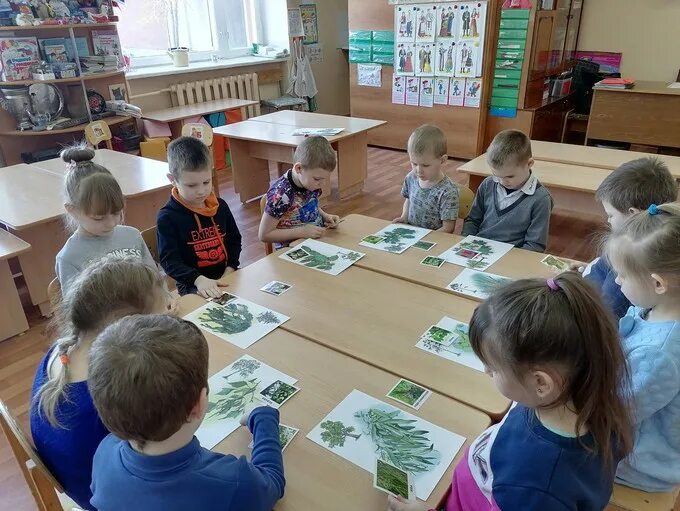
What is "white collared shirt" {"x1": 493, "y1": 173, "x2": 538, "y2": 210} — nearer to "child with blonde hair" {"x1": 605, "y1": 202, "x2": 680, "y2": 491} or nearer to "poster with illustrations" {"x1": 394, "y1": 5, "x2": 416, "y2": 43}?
"child with blonde hair" {"x1": 605, "y1": 202, "x2": 680, "y2": 491}

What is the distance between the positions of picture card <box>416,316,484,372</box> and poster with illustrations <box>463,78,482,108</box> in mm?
4342

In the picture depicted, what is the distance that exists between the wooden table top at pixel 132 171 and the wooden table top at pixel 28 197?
11 cm

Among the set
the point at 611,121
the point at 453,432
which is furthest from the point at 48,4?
the point at 611,121

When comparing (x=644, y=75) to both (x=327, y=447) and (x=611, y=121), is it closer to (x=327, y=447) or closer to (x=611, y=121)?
(x=611, y=121)

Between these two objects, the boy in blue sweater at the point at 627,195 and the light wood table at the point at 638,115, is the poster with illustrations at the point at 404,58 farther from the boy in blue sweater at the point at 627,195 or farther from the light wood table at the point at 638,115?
the boy in blue sweater at the point at 627,195

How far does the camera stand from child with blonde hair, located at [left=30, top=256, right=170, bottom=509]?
3.34 feet

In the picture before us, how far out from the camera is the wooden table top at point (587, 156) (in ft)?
11.0

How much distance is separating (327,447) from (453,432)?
0.90 ft

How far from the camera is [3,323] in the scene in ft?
8.69

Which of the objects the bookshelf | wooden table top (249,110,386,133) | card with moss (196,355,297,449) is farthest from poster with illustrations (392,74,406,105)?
card with moss (196,355,297,449)

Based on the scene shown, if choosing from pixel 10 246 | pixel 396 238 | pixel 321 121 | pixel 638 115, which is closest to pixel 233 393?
pixel 396 238

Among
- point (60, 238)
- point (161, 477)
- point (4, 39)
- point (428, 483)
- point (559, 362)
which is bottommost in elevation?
point (60, 238)

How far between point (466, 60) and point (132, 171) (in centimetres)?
361

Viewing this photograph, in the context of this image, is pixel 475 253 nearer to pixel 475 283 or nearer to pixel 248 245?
pixel 475 283
